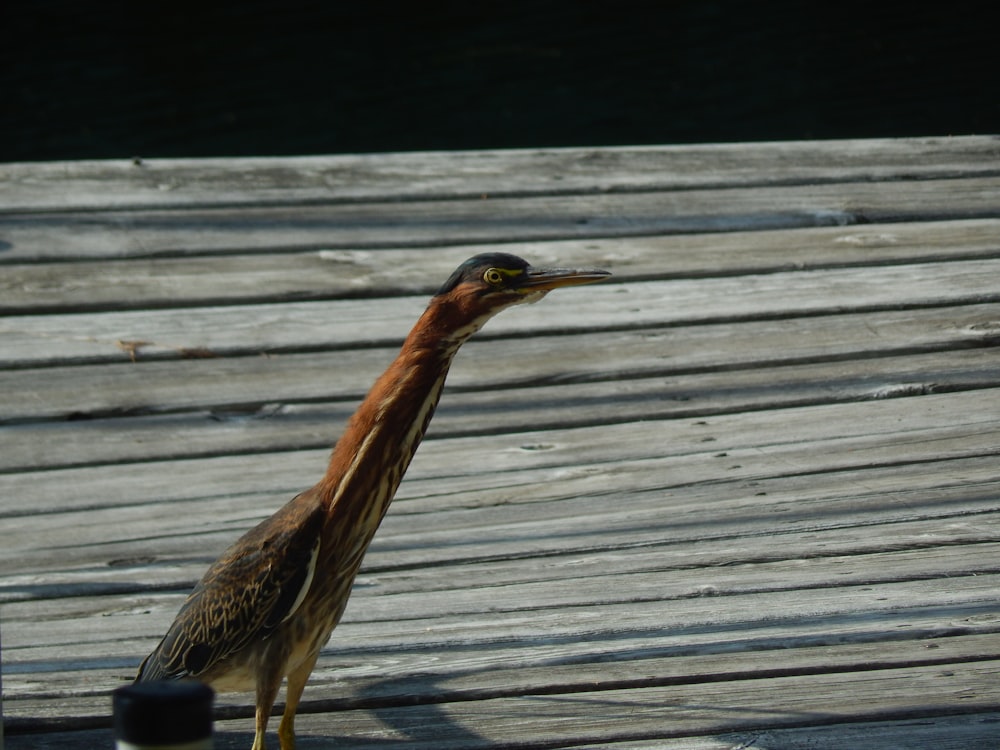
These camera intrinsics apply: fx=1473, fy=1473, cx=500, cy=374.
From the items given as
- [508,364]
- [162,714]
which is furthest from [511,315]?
[162,714]

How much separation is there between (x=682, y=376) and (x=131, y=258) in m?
1.85

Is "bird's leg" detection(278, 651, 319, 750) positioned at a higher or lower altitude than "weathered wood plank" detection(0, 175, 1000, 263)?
higher

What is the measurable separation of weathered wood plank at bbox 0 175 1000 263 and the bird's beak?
7.09ft

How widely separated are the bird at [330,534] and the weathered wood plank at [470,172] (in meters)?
2.54

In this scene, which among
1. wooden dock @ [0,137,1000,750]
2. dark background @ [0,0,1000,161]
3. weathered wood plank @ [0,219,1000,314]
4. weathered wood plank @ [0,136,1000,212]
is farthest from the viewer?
dark background @ [0,0,1000,161]

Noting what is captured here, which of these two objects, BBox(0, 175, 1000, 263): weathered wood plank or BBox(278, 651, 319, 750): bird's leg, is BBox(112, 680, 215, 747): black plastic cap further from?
BBox(0, 175, 1000, 263): weathered wood plank

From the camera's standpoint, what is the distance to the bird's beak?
282cm

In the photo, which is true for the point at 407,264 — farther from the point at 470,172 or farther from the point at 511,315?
the point at 470,172

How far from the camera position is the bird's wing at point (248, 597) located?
2.83 meters

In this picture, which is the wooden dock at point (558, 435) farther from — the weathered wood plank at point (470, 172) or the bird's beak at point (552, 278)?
the bird's beak at point (552, 278)

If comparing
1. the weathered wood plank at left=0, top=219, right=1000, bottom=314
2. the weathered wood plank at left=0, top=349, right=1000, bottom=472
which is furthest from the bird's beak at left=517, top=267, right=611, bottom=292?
the weathered wood plank at left=0, top=219, right=1000, bottom=314

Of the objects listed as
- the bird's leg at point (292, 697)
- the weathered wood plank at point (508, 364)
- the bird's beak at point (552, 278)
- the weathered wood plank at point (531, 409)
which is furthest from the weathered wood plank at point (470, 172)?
the bird's leg at point (292, 697)

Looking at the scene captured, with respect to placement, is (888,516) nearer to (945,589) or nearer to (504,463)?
(945,589)

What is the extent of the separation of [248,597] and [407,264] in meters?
2.18
